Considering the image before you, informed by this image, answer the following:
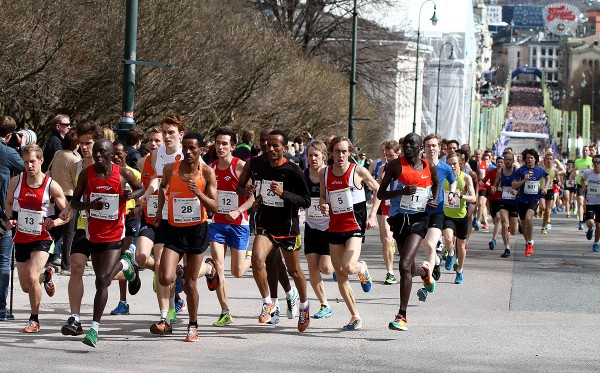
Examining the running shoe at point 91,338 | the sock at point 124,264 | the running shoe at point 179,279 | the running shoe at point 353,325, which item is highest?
the sock at point 124,264

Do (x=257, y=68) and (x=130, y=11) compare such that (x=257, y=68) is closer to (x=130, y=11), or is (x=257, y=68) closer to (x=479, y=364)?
(x=130, y=11)

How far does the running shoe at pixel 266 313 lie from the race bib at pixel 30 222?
6.51 ft

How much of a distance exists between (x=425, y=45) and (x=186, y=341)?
225 feet

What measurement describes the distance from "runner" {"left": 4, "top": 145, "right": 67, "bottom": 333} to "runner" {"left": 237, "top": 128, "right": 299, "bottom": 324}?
1458mm

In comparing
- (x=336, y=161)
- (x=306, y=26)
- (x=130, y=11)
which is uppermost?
(x=306, y=26)

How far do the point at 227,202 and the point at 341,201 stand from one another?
0.99m

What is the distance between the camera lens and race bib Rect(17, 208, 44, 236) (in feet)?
34.6

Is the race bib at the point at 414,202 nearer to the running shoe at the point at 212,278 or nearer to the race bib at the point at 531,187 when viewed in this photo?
the running shoe at the point at 212,278

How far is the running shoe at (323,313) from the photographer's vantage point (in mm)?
11633

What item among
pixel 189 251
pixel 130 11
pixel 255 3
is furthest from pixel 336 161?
pixel 255 3

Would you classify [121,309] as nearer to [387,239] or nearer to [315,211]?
[315,211]

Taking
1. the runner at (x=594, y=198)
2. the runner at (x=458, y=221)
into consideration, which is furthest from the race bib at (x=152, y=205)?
the runner at (x=594, y=198)

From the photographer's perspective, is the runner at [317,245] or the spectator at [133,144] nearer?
the runner at [317,245]

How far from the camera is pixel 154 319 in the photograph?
37.5 feet
